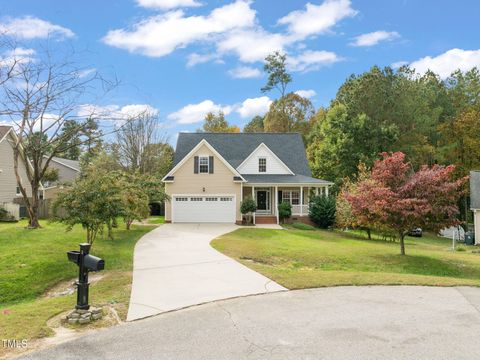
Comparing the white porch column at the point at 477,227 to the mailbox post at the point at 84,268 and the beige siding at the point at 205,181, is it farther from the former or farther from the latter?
the mailbox post at the point at 84,268

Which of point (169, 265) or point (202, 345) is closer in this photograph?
point (202, 345)

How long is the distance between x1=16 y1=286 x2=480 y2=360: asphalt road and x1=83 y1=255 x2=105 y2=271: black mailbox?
969mm

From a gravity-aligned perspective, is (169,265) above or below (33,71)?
below

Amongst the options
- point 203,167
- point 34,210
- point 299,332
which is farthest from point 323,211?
point 299,332

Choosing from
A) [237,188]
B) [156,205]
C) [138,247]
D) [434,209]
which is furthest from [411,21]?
[156,205]

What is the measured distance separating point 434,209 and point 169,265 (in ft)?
31.6

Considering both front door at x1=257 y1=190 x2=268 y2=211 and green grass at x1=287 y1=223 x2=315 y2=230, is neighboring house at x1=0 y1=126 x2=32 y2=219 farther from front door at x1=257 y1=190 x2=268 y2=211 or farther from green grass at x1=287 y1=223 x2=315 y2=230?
green grass at x1=287 y1=223 x2=315 y2=230

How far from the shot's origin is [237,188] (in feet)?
89.1

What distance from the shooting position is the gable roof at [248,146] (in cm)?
3088

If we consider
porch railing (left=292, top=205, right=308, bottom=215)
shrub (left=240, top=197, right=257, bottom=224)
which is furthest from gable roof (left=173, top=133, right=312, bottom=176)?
shrub (left=240, top=197, right=257, bottom=224)

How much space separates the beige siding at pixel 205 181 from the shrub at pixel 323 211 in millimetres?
5151

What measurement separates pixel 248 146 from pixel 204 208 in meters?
7.72

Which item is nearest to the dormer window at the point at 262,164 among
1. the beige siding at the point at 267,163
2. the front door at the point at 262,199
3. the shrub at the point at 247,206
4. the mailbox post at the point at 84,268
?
the beige siding at the point at 267,163

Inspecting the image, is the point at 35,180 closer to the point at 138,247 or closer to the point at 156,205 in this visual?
the point at 138,247
